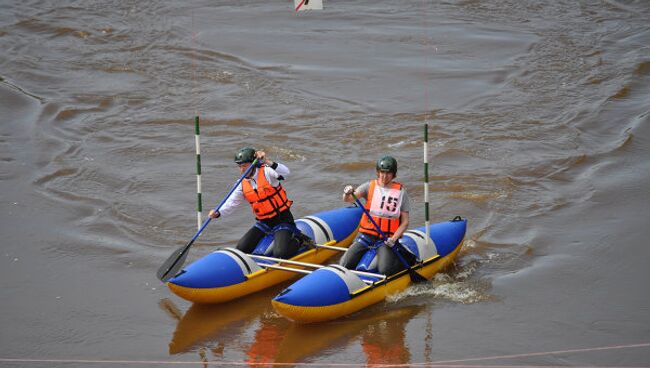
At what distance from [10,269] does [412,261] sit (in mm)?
4535

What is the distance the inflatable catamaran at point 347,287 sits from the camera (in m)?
8.20

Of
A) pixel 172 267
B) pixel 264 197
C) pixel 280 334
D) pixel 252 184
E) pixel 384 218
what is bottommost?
pixel 280 334

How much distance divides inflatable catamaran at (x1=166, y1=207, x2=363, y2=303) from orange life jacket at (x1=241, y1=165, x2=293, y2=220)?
0.29m

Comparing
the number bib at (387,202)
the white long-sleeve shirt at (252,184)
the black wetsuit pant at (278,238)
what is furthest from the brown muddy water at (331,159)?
the white long-sleeve shirt at (252,184)

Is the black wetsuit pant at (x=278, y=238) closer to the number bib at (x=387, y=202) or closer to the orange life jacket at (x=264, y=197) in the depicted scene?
the orange life jacket at (x=264, y=197)

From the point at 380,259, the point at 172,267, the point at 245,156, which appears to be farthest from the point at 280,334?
the point at 245,156

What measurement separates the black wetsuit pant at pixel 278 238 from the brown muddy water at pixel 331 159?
664 mm

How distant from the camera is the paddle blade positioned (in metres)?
9.06

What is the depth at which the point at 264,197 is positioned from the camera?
9.41 meters

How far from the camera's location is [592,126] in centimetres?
1426

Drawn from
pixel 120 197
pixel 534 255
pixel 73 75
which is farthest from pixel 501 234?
pixel 73 75

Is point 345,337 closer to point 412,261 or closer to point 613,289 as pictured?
point 412,261

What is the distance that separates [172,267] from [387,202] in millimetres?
2269

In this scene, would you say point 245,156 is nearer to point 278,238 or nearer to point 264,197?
point 264,197
